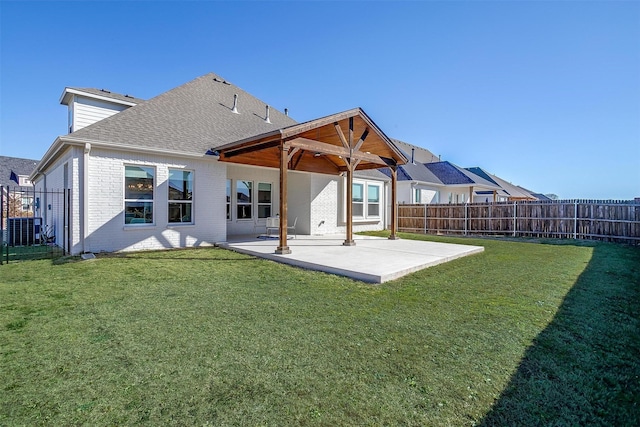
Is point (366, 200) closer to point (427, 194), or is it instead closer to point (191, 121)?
point (427, 194)

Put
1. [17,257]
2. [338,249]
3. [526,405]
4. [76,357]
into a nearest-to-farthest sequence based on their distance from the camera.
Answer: [526,405] < [76,357] < [17,257] < [338,249]

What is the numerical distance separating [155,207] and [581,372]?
10.0 metres

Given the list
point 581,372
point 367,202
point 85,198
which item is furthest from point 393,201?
point 85,198

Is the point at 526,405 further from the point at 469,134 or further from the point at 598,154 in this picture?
the point at 598,154

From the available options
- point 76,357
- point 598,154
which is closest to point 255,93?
point 76,357

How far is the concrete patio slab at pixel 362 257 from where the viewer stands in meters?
6.40

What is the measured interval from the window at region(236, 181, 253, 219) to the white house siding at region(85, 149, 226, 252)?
8.36ft

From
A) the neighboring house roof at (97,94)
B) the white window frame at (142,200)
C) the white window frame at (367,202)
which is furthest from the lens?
the white window frame at (367,202)

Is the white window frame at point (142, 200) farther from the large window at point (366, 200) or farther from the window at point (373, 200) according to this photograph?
the window at point (373, 200)

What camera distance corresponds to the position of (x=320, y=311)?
14.3 ft

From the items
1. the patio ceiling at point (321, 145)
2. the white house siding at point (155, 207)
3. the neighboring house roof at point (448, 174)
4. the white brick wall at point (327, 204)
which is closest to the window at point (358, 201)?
the white brick wall at point (327, 204)

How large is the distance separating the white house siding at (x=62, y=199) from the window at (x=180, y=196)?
2.33 metres

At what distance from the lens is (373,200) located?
17.7 m

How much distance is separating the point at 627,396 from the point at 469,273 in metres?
4.52
